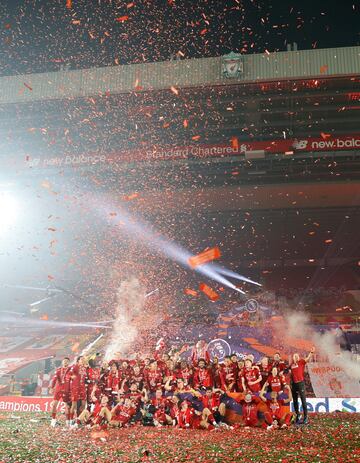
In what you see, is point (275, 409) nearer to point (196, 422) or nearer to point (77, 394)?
point (196, 422)

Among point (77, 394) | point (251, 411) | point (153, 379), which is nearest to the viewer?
point (251, 411)

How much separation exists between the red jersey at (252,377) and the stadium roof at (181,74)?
15.5 meters

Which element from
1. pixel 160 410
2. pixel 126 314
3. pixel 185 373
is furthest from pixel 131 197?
pixel 160 410

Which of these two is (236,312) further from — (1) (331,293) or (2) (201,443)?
(2) (201,443)

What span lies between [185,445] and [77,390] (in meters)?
4.21

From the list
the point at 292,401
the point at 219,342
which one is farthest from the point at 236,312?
the point at 292,401

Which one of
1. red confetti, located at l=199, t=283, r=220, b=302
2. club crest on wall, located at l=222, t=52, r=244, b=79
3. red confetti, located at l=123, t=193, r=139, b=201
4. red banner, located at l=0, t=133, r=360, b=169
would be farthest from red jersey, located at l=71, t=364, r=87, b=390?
red confetti, located at l=199, t=283, r=220, b=302

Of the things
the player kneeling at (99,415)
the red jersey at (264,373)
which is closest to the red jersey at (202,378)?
the red jersey at (264,373)

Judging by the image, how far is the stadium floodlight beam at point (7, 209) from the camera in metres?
26.1

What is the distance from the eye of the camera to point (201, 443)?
8.56m

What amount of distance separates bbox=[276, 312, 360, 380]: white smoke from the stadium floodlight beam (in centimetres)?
1635

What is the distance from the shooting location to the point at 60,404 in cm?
1444

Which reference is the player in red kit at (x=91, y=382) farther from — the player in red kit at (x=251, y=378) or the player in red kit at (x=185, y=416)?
the player in red kit at (x=251, y=378)

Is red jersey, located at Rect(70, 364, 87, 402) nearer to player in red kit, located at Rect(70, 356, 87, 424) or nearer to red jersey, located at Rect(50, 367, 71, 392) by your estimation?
player in red kit, located at Rect(70, 356, 87, 424)
